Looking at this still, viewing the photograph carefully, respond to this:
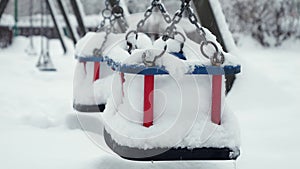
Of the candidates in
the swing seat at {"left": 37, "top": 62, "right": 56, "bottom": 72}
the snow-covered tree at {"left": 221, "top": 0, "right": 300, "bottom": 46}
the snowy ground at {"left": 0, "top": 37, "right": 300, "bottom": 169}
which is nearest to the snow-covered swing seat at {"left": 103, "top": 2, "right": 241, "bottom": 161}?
the snowy ground at {"left": 0, "top": 37, "right": 300, "bottom": 169}

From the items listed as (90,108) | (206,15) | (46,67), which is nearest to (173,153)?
(90,108)

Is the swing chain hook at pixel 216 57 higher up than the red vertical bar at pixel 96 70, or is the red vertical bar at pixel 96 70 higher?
the swing chain hook at pixel 216 57

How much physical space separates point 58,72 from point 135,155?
5.27 m

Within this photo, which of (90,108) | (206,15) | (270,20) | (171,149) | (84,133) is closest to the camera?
(171,149)

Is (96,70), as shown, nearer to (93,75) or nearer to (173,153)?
(93,75)

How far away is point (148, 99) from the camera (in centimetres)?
156

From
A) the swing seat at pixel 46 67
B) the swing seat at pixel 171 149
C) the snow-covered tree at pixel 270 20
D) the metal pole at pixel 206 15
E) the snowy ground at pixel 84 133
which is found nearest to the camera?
the swing seat at pixel 171 149

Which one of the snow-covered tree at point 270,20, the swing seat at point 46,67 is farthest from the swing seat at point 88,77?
the snow-covered tree at point 270,20

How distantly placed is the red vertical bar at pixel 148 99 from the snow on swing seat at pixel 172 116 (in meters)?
0.02

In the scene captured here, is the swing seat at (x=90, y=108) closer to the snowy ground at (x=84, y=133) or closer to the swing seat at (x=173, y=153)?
the snowy ground at (x=84, y=133)

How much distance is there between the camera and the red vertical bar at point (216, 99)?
63.8 inches

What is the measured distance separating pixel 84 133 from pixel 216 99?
1.24 metres

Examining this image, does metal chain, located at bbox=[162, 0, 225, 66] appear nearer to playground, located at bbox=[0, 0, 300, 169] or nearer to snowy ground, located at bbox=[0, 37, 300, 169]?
playground, located at bbox=[0, 0, 300, 169]

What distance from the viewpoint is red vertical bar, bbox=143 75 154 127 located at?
1540 millimetres
